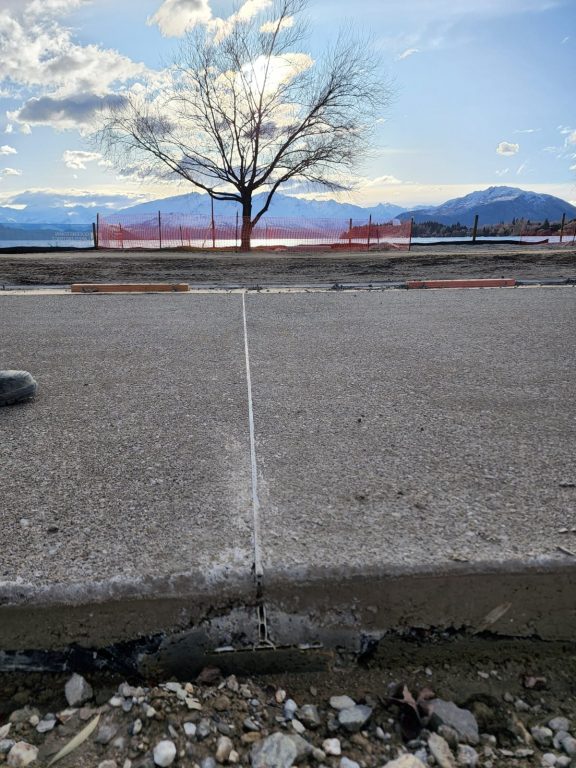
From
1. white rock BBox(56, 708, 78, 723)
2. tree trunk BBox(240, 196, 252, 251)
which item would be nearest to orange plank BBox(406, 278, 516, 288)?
white rock BBox(56, 708, 78, 723)

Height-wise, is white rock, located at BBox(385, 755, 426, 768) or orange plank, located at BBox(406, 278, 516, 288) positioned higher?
orange plank, located at BBox(406, 278, 516, 288)

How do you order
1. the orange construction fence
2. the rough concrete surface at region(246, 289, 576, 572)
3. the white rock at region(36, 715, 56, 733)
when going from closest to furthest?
the white rock at region(36, 715, 56, 733) → the rough concrete surface at region(246, 289, 576, 572) → the orange construction fence

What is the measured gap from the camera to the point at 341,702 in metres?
1.35

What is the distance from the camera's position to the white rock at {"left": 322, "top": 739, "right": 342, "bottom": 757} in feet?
4.02

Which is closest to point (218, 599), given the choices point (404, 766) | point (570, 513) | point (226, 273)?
point (404, 766)

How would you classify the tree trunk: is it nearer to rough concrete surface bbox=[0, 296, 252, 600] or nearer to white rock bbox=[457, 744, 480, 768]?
rough concrete surface bbox=[0, 296, 252, 600]

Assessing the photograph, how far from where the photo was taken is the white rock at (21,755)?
3.92ft

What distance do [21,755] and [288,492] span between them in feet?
3.55

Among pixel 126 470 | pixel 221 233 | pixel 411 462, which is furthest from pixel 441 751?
pixel 221 233

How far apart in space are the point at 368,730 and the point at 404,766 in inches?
4.5

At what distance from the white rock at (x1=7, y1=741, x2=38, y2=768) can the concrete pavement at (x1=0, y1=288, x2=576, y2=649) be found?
257 millimetres

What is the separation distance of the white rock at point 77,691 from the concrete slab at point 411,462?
509 millimetres

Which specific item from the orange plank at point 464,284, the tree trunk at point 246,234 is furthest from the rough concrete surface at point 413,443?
the tree trunk at point 246,234

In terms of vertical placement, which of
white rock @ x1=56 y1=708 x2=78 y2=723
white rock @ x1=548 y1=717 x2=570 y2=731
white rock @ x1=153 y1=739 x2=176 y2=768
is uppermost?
white rock @ x1=153 y1=739 x2=176 y2=768
